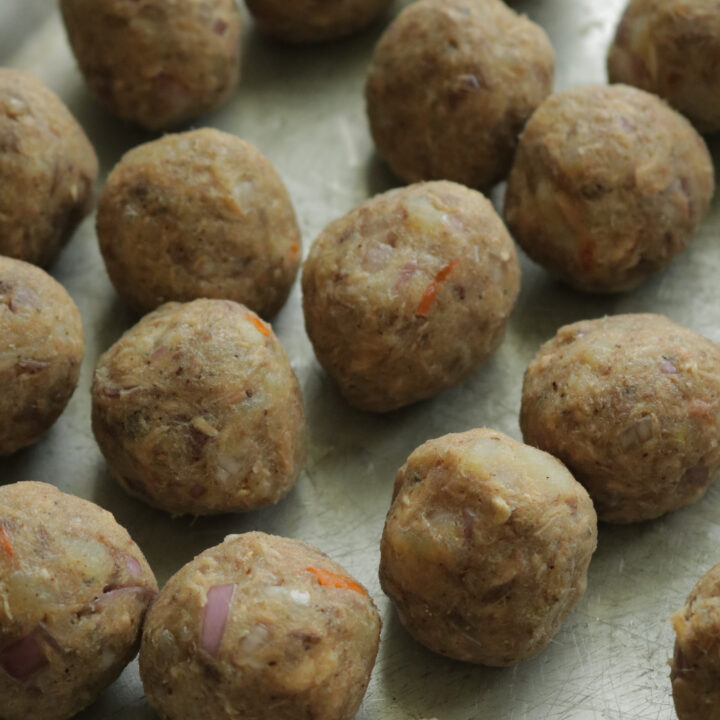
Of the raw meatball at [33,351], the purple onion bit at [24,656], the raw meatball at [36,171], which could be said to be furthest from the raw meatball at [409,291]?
the purple onion bit at [24,656]

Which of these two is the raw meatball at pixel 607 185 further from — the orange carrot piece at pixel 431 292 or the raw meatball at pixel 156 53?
the raw meatball at pixel 156 53

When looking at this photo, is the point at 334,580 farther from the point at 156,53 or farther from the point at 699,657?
the point at 156,53

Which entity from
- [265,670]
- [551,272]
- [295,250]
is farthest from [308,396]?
[265,670]

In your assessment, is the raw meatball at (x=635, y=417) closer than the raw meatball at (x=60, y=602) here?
No

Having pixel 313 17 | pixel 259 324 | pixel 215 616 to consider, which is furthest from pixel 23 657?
pixel 313 17

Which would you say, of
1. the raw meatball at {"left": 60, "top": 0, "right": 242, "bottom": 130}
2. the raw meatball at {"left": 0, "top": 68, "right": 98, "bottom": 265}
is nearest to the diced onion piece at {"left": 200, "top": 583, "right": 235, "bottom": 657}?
the raw meatball at {"left": 0, "top": 68, "right": 98, "bottom": 265}

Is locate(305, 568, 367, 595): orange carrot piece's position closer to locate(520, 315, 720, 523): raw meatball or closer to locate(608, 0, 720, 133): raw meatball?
locate(520, 315, 720, 523): raw meatball

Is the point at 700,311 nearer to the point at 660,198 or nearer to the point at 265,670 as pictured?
the point at 660,198
